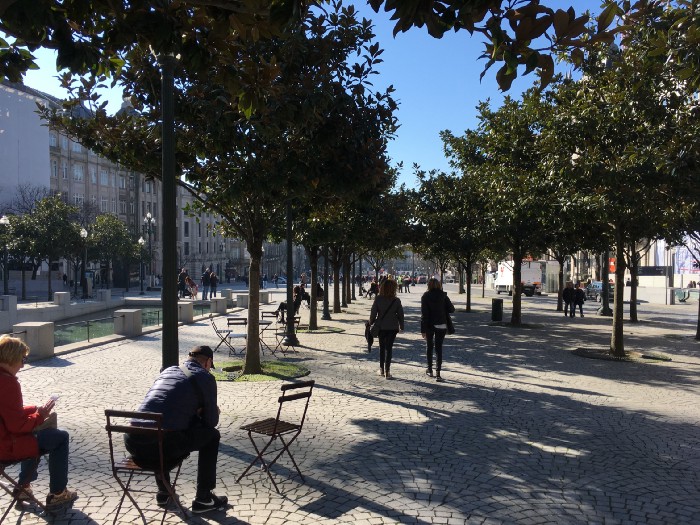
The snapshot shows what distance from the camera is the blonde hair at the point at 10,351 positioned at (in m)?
4.39

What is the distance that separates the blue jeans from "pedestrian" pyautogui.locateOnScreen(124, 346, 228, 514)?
638mm

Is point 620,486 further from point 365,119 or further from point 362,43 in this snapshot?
point 362,43

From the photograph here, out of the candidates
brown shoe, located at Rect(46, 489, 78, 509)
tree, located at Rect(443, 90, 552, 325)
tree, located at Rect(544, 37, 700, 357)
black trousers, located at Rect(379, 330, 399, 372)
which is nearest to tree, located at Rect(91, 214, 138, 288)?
tree, located at Rect(443, 90, 552, 325)

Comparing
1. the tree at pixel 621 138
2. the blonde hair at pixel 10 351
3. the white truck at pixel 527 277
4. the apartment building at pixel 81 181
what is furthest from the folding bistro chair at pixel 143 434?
the white truck at pixel 527 277

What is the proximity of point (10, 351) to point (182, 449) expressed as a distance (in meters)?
1.46

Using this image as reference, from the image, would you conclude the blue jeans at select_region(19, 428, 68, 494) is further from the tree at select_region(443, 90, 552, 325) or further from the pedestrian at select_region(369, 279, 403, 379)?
the tree at select_region(443, 90, 552, 325)

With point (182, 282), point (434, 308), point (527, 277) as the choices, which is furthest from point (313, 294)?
point (527, 277)

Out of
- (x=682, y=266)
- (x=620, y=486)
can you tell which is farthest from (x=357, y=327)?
(x=682, y=266)

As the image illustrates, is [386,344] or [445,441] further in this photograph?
[386,344]

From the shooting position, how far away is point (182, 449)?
182 inches

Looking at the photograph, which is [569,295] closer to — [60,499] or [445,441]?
[445,441]

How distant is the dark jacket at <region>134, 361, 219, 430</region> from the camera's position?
4562mm

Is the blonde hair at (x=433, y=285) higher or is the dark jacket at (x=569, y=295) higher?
the blonde hair at (x=433, y=285)

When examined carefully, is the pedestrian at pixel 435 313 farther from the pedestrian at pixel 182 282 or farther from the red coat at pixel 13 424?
the pedestrian at pixel 182 282
